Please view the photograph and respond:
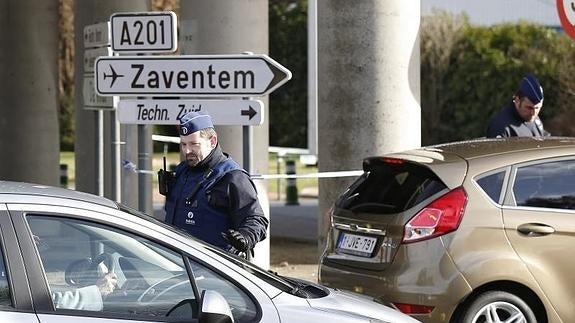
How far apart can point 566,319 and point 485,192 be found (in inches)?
38.4

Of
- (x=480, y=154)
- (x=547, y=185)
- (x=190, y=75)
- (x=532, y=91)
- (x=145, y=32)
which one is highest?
(x=145, y=32)

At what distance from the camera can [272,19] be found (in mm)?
37844

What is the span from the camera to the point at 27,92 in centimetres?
1911

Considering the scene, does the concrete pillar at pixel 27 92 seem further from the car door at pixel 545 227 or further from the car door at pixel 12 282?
the car door at pixel 12 282

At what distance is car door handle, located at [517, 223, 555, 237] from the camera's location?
7.98 metres

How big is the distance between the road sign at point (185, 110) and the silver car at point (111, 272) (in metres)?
3.39

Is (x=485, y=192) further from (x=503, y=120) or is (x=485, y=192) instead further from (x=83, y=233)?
(x=83, y=233)

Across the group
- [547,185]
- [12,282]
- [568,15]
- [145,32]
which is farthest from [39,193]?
[568,15]

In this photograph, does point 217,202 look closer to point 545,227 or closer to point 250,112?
point 250,112

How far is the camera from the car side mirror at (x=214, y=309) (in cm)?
484

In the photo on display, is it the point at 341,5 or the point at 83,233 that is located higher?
the point at 341,5

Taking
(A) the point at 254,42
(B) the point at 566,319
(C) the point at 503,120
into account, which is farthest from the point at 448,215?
(A) the point at 254,42

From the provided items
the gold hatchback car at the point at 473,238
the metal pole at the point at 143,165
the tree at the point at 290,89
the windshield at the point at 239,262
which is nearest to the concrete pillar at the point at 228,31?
the metal pole at the point at 143,165

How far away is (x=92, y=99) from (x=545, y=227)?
5022 millimetres
